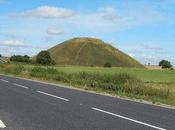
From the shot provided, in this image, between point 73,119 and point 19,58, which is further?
point 19,58

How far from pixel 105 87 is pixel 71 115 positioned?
1815cm

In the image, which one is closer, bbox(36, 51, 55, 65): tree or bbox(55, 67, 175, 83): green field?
bbox(55, 67, 175, 83): green field

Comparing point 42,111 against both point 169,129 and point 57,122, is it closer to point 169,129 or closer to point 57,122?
point 57,122

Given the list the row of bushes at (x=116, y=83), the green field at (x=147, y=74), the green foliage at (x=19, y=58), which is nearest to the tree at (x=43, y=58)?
the green foliage at (x=19, y=58)

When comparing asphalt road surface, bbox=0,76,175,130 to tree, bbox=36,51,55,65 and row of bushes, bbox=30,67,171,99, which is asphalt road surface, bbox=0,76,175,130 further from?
tree, bbox=36,51,55,65

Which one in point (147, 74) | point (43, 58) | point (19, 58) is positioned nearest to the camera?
point (147, 74)

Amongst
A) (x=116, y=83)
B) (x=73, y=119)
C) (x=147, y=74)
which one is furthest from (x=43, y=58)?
(x=73, y=119)

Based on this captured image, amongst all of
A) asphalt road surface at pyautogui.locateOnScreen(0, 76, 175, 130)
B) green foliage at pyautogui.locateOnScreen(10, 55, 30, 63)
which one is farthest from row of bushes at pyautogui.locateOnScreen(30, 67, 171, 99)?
green foliage at pyautogui.locateOnScreen(10, 55, 30, 63)

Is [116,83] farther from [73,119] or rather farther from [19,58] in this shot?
[19,58]

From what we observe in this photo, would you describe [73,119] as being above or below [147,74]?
below

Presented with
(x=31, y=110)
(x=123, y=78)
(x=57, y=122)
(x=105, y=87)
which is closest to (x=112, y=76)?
(x=123, y=78)

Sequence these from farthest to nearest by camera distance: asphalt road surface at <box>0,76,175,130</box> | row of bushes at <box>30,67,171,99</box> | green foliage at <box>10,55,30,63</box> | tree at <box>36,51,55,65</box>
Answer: tree at <box>36,51,55,65</box> → green foliage at <box>10,55,30,63</box> → row of bushes at <box>30,67,171,99</box> → asphalt road surface at <box>0,76,175,130</box>

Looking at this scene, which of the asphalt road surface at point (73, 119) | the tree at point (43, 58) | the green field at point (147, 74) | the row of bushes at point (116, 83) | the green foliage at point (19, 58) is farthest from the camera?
the tree at point (43, 58)

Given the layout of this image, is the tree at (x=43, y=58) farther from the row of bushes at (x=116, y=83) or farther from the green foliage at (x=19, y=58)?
the row of bushes at (x=116, y=83)
